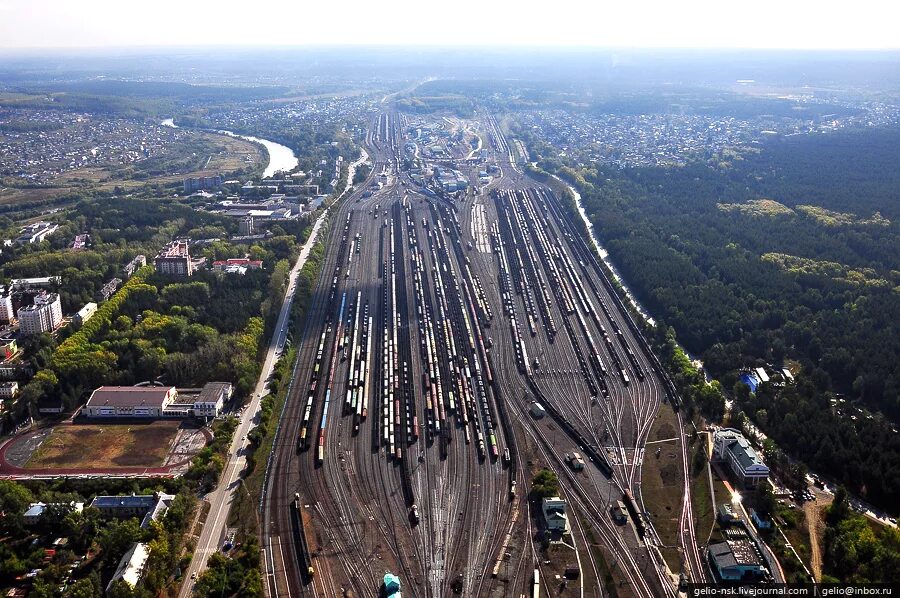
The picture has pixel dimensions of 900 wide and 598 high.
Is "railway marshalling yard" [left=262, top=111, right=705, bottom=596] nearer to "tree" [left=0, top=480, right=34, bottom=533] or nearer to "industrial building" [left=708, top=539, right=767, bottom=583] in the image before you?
"industrial building" [left=708, top=539, right=767, bottom=583]

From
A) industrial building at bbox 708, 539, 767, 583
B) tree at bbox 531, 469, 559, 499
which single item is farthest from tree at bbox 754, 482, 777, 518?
tree at bbox 531, 469, 559, 499

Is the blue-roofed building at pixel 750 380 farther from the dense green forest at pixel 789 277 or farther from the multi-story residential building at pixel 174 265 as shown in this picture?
the multi-story residential building at pixel 174 265

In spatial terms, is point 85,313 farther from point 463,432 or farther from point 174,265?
point 463,432

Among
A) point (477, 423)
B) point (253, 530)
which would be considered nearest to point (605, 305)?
point (477, 423)

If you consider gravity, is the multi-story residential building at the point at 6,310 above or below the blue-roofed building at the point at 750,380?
above

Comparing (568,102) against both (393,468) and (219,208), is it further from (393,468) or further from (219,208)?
(393,468)

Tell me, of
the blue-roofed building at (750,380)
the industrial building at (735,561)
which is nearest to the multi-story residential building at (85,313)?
the industrial building at (735,561)

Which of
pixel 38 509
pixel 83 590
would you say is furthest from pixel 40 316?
pixel 83 590
